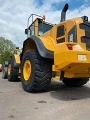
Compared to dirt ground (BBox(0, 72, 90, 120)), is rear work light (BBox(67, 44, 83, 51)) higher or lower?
higher

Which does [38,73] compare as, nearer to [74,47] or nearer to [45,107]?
[74,47]

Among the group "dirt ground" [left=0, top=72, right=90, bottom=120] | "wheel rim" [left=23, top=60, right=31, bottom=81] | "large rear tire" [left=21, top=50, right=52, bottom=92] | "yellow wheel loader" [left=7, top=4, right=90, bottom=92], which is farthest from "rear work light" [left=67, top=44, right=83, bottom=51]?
"wheel rim" [left=23, top=60, right=31, bottom=81]

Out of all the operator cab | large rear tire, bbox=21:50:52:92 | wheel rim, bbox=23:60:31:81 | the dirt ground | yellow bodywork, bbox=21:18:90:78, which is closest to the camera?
the dirt ground

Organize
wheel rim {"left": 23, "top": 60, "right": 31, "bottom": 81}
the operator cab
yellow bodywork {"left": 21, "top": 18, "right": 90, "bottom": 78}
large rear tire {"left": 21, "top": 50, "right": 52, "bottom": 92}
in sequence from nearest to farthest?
yellow bodywork {"left": 21, "top": 18, "right": 90, "bottom": 78} → large rear tire {"left": 21, "top": 50, "right": 52, "bottom": 92} → wheel rim {"left": 23, "top": 60, "right": 31, "bottom": 81} → the operator cab

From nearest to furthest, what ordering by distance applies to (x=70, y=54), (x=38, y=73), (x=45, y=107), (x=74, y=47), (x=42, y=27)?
(x=45, y=107), (x=70, y=54), (x=74, y=47), (x=38, y=73), (x=42, y=27)

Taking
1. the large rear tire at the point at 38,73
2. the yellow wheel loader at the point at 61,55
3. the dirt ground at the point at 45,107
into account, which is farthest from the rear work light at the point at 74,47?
the dirt ground at the point at 45,107

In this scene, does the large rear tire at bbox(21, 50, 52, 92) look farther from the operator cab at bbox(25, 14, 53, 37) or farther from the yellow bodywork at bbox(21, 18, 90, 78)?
the operator cab at bbox(25, 14, 53, 37)

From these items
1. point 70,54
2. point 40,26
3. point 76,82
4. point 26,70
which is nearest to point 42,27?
point 40,26

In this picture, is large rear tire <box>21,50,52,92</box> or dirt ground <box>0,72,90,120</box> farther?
large rear tire <box>21,50,52,92</box>

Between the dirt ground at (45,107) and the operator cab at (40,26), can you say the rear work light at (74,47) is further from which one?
the operator cab at (40,26)

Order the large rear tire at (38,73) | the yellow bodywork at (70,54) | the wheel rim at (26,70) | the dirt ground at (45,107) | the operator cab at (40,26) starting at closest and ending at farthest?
1. the dirt ground at (45,107)
2. the yellow bodywork at (70,54)
3. the large rear tire at (38,73)
4. the wheel rim at (26,70)
5. the operator cab at (40,26)

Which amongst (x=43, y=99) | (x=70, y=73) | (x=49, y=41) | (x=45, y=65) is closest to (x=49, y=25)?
(x=49, y=41)

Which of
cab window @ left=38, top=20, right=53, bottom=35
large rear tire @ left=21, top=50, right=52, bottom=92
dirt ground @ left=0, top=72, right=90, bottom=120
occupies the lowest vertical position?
dirt ground @ left=0, top=72, right=90, bottom=120

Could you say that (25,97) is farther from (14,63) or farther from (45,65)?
(14,63)
